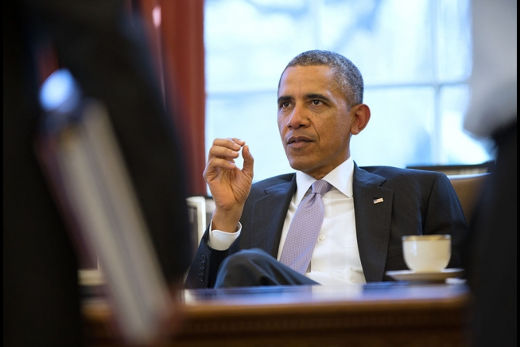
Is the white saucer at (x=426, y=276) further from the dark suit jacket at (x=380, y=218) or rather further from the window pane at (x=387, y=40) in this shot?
the window pane at (x=387, y=40)

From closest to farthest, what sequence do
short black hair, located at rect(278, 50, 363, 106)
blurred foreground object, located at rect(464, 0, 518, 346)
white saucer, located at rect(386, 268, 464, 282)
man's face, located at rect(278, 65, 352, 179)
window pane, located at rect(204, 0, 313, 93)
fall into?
blurred foreground object, located at rect(464, 0, 518, 346) → white saucer, located at rect(386, 268, 464, 282) → man's face, located at rect(278, 65, 352, 179) → short black hair, located at rect(278, 50, 363, 106) → window pane, located at rect(204, 0, 313, 93)

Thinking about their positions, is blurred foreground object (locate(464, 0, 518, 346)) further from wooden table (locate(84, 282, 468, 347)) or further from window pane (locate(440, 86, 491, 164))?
window pane (locate(440, 86, 491, 164))

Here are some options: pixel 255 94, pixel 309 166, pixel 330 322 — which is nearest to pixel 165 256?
pixel 330 322

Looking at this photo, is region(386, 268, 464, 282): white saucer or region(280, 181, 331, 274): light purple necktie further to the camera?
region(280, 181, 331, 274): light purple necktie

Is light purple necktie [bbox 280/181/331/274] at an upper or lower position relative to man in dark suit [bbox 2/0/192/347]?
lower

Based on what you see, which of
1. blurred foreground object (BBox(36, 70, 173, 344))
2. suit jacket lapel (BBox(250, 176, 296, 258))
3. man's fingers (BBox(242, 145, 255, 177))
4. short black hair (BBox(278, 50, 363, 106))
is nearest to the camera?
blurred foreground object (BBox(36, 70, 173, 344))

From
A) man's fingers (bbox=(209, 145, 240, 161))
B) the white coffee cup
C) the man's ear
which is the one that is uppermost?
the man's ear

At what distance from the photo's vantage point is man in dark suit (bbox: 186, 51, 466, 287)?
93.1 inches

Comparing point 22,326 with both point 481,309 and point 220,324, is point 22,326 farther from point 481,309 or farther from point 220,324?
point 481,309

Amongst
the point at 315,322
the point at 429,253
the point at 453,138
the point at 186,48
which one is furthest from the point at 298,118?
the point at 453,138

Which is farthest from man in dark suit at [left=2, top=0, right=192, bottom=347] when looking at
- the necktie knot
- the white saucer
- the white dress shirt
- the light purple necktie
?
the necktie knot

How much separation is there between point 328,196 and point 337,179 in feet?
0.23

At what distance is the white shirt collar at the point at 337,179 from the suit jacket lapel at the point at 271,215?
0.03 m

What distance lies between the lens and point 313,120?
2.70 meters
